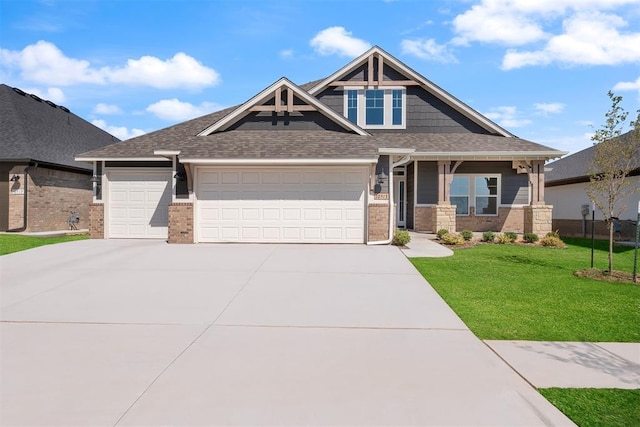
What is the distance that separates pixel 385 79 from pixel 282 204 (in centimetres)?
874

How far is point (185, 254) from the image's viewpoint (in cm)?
1054

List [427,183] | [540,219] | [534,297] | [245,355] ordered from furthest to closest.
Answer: [427,183]
[540,219]
[534,297]
[245,355]

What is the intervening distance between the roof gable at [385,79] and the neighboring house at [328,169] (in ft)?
0.15

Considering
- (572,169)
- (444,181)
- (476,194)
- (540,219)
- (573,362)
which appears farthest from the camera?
(572,169)

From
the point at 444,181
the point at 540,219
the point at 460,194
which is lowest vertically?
the point at 540,219

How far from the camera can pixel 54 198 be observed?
59.4 ft

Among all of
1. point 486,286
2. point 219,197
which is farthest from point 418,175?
point 486,286

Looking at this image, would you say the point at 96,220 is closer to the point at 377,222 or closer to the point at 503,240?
the point at 377,222

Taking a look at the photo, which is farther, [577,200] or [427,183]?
[577,200]

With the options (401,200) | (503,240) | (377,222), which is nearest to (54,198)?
(377,222)

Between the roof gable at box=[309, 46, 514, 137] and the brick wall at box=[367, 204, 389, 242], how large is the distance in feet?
24.3

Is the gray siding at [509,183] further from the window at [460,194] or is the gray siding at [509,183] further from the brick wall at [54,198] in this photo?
the brick wall at [54,198]

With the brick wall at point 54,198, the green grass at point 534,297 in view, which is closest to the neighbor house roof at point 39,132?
the brick wall at point 54,198

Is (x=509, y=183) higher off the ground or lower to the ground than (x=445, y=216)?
higher
